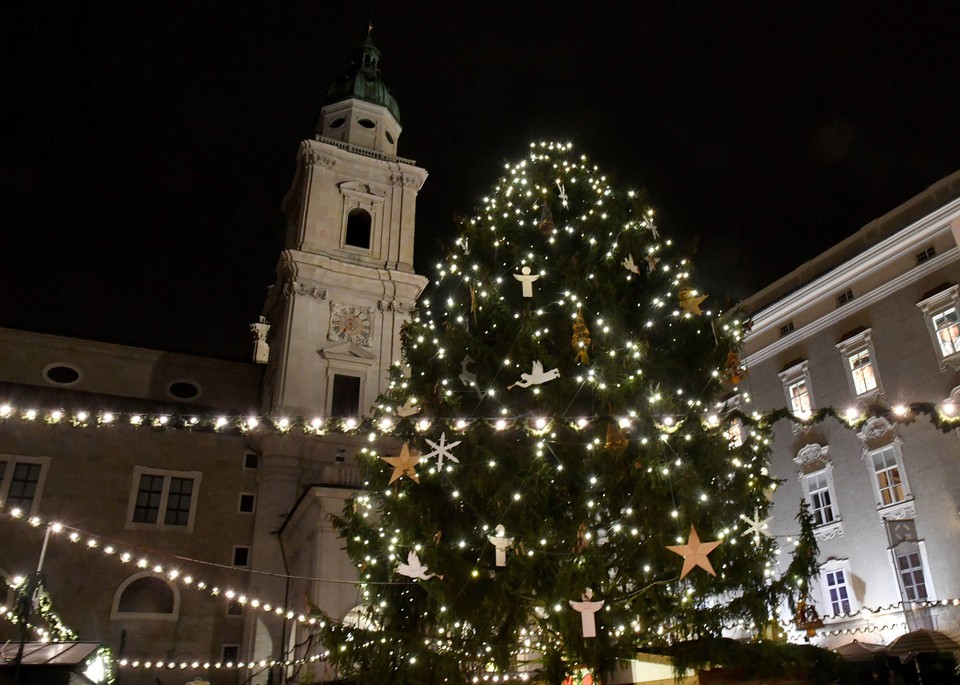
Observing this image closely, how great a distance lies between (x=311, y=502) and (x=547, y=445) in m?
13.4

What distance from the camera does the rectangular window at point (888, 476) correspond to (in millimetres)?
18486

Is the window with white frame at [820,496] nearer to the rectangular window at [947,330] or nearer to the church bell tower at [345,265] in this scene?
the rectangular window at [947,330]

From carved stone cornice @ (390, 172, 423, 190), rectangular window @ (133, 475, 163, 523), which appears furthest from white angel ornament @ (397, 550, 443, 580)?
carved stone cornice @ (390, 172, 423, 190)

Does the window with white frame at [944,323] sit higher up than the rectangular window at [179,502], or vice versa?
the window with white frame at [944,323]

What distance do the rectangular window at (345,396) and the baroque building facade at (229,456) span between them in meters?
0.06

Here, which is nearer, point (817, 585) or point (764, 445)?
point (764, 445)

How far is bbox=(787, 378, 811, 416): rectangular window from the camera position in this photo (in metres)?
21.9

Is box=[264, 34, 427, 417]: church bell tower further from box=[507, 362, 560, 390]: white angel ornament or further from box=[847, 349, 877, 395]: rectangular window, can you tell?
box=[507, 362, 560, 390]: white angel ornament

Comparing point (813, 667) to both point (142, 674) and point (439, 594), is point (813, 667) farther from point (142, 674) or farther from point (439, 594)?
point (142, 674)

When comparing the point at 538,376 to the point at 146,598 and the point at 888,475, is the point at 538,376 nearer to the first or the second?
the point at 888,475

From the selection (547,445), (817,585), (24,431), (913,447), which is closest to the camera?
(547,445)

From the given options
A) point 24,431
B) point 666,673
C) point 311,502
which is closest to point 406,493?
point 666,673

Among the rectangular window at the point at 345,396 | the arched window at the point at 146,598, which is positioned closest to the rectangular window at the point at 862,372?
the rectangular window at the point at 345,396

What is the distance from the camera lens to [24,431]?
86.4 feet
